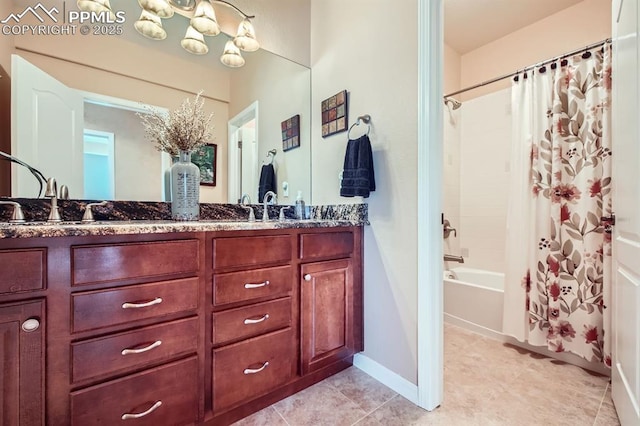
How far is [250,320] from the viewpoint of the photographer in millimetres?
1222

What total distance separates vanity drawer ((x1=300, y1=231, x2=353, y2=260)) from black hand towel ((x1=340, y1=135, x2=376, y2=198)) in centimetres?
25

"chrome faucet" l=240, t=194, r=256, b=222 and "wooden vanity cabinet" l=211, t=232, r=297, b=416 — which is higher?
"chrome faucet" l=240, t=194, r=256, b=222

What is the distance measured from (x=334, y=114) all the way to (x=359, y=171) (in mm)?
545

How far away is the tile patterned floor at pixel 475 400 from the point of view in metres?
1.24

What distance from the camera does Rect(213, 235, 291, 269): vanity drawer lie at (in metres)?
1.13

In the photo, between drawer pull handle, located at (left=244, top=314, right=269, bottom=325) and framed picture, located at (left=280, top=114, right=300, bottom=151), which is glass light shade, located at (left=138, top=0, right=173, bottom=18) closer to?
framed picture, located at (left=280, top=114, right=300, bottom=151)

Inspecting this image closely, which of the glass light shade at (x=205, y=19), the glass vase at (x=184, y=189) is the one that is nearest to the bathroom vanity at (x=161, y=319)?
the glass vase at (x=184, y=189)

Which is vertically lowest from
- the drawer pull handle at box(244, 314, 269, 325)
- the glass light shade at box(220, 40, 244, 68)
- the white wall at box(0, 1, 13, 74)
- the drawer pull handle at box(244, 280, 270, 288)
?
the drawer pull handle at box(244, 314, 269, 325)

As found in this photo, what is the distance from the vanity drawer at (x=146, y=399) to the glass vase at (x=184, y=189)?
731 millimetres

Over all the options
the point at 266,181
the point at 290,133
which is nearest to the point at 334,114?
the point at 290,133

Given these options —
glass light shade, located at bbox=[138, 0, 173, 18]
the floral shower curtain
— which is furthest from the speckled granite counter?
the floral shower curtain

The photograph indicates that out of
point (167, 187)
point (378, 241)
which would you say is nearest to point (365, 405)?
point (378, 241)

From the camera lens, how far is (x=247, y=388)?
1.21 metres

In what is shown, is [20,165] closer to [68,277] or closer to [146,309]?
[68,277]
